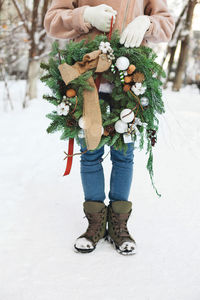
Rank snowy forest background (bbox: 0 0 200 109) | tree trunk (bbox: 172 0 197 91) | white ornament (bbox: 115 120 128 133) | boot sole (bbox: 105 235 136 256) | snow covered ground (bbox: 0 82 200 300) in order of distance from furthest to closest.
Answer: tree trunk (bbox: 172 0 197 91) → snowy forest background (bbox: 0 0 200 109) → boot sole (bbox: 105 235 136 256) → white ornament (bbox: 115 120 128 133) → snow covered ground (bbox: 0 82 200 300)

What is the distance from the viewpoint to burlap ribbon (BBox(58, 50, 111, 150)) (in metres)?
1.25

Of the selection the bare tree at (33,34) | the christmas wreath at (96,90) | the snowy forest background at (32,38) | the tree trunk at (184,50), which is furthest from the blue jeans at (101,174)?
the tree trunk at (184,50)

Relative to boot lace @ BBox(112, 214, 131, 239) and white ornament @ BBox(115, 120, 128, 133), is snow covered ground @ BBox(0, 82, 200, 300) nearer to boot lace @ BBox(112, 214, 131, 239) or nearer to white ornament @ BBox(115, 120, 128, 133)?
boot lace @ BBox(112, 214, 131, 239)

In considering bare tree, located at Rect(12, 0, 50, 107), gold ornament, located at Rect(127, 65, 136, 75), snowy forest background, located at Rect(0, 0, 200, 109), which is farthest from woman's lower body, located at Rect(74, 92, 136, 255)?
bare tree, located at Rect(12, 0, 50, 107)

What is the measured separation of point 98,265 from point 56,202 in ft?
2.43

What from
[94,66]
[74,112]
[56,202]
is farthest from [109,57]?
[56,202]

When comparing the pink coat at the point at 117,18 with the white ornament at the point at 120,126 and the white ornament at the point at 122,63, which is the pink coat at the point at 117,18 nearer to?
the white ornament at the point at 122,63

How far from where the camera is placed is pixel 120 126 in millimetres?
1340

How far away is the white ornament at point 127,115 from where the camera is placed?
4.35ft

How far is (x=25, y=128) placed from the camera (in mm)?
3943

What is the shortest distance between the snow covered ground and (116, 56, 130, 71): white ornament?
335mm

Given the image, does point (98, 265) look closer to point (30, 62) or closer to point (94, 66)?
point (94, 66)

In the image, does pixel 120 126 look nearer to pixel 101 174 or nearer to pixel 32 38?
pixel 101 174

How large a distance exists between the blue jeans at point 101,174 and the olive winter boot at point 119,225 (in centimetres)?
5
